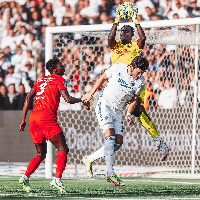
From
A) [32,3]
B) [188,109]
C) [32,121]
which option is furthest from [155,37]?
[32,3]

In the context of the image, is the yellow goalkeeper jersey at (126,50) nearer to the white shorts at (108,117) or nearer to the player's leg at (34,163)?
the white shorts at (108,117)

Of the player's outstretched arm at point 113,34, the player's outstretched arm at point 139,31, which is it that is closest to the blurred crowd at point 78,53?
the player's outstretched arm at point 113,34

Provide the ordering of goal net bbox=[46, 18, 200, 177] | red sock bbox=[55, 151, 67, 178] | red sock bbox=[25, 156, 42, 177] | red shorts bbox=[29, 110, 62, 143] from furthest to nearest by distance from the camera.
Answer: goal net bbox=[46, 18, 200, 177]
red sock bbox=[25, 156, 42, 177]
red shorts bbox=[29, 110, 62, 143]
red sock bbox=[55, 151, 67, 178]

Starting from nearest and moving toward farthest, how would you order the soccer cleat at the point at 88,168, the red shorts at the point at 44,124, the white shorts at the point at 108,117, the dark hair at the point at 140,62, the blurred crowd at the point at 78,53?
the red shorts at the point at 44,124 < the dark hair at the point at 140,62 < the white shorts at the point at 108,117 < the soccer cleat at the point at 88,168 < the blurred crowd at the point at 78,53

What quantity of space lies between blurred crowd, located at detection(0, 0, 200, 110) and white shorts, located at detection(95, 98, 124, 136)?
4.33m

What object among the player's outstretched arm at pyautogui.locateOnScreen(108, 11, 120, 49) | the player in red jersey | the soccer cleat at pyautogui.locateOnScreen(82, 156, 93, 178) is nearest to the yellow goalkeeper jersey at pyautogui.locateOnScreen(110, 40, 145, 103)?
the player's outstretched arm at pyautogui.locateOnScreen(108, 11, 120, 49)

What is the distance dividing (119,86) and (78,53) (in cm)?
507

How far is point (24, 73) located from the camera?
1325 centimetres

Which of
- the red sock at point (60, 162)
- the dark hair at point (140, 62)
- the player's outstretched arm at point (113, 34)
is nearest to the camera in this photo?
the red sock at point (60, 162)

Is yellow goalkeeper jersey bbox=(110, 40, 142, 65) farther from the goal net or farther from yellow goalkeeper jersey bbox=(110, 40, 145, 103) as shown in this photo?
the goal net

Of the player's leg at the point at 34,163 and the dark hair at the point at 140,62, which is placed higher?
the dark hair at the point at 140,62

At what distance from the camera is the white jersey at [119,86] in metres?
7.53

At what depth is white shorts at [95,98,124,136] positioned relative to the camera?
751 centimetres

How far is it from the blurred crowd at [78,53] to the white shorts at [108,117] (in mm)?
4331
